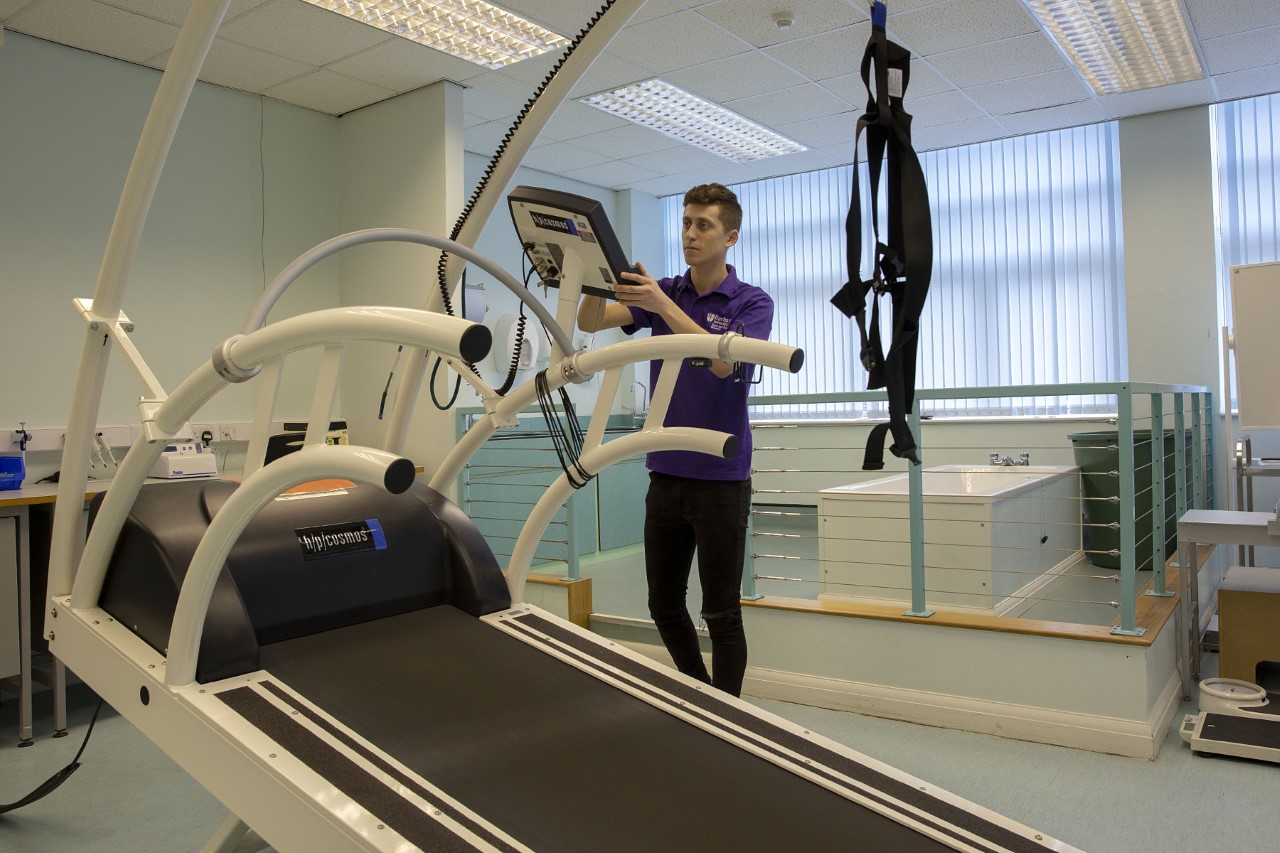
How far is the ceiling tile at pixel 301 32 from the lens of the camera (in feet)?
13.1

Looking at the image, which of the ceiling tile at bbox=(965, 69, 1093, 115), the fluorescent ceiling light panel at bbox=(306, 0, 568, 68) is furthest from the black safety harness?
the ceiling tile at bbox=(965, 69, 1093, 115)

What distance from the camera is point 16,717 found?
337 centimetres

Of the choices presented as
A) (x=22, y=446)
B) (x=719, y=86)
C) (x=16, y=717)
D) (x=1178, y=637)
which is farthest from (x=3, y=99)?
(x=1178, y=637)

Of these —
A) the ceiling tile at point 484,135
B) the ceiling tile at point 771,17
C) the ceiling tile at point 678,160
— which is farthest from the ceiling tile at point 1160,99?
the ceiling tile at point 484,135

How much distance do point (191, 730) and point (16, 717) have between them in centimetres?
244

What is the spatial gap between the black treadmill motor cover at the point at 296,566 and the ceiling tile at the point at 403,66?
2961mm

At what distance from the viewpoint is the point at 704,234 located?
7.73 ft

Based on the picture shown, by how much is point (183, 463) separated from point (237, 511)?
240cm

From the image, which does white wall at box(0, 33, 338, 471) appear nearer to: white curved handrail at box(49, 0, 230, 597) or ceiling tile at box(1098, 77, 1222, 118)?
white curved handrail at box(49, 0, 230, 597)

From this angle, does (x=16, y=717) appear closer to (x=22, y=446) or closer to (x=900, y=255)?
(x=22, y=446)

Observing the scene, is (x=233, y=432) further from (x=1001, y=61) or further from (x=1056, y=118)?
(x=1056, y=118)

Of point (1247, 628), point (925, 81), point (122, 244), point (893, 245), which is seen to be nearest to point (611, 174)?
point (925, 81)

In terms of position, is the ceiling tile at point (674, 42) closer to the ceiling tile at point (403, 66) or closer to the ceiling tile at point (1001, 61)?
the ceiling tile at point (403, 66)

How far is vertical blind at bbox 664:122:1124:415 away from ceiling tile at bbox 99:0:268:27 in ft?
14.0
